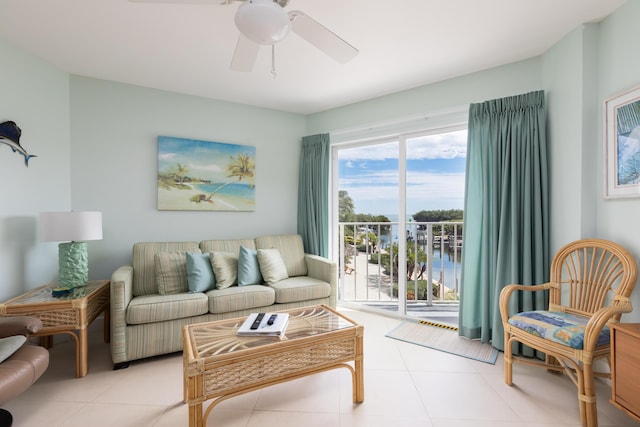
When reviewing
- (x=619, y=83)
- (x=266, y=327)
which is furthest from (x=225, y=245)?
(x=619, y=83)

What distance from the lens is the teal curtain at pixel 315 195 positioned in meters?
3.72

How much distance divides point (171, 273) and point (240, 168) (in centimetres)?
144

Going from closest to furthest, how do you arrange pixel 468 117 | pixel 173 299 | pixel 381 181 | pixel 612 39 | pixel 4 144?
pixel 612 39
pixel 4 144
pixel 173 299
pixel 468 117
pixel 381 181

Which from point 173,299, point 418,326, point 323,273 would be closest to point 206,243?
point 173,299

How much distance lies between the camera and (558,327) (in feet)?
Result: 5.77

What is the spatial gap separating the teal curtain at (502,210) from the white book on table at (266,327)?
1792mm

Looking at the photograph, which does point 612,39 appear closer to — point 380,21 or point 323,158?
point 380,21

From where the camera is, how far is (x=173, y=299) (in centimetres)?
243

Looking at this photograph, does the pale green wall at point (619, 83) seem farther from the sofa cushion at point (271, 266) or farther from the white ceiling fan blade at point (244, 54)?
the sofa cushion at point (271, 266)

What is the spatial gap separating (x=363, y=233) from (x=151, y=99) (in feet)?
9.35

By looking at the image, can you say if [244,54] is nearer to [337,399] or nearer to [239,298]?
[239,298]

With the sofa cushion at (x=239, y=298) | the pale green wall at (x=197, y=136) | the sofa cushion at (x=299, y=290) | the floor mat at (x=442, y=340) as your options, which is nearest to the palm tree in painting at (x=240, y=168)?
the pale green wall at (x=197, y=136)

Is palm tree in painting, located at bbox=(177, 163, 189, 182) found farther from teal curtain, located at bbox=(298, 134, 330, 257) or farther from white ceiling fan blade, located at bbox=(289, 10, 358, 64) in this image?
white ceiling fan blade, located at bbox=(289, 10, 358, 64)

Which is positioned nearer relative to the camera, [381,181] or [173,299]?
[173,299]
